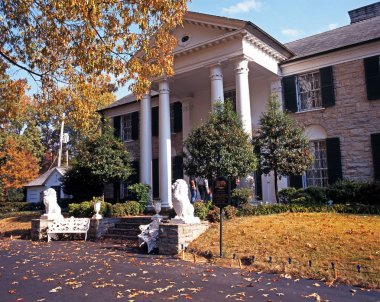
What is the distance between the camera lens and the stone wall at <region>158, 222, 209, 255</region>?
10.2 m

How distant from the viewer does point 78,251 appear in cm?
1134

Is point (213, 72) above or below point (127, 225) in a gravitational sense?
above

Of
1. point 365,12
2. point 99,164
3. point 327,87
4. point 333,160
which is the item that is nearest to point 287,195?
point 333,160

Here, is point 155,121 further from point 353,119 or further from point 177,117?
point 353,119

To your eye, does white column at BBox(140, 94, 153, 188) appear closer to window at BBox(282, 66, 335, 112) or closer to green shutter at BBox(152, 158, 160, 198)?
green shutter at BBox(152, 158, 160, 198)

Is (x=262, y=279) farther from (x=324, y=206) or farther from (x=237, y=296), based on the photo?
(x=324, y=206)

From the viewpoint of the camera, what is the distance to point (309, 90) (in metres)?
18.0

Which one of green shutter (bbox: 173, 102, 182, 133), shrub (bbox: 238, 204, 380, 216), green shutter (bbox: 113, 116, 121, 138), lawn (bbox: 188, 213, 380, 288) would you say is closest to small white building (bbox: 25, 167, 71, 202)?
green shutter (bbox: 113, 116, 121, 138)

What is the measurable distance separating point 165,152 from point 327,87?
8106 mm

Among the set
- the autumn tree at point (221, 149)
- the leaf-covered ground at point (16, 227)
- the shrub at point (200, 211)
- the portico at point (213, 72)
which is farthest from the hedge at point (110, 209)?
the shrub at point (200, 211)

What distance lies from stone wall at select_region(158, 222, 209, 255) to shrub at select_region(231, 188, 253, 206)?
380cm

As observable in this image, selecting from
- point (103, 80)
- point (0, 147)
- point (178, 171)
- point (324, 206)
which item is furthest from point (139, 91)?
point (0, 147)

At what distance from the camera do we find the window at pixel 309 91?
58.1 ft

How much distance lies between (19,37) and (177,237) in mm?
6752
